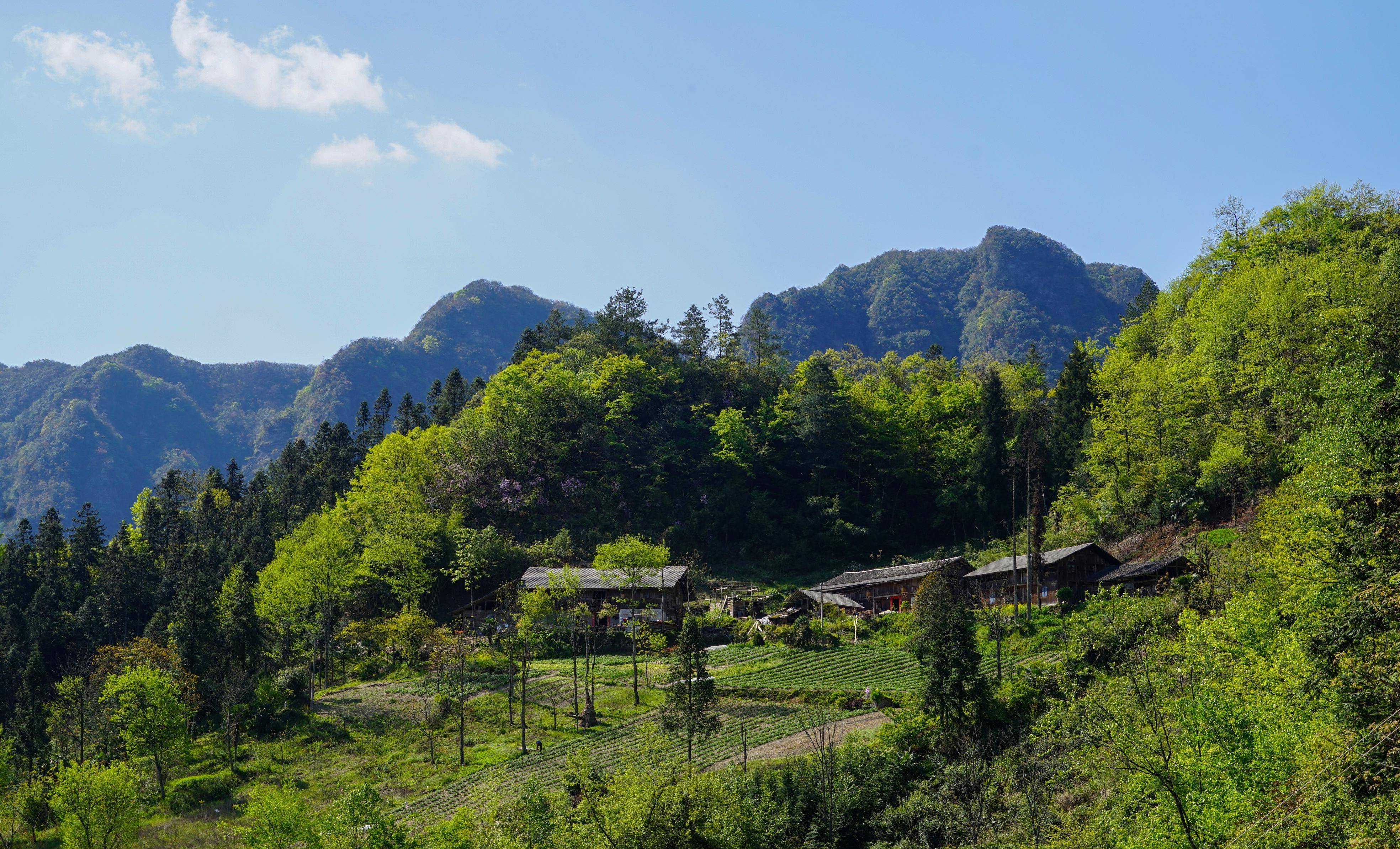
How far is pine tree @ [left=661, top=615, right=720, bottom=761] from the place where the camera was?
38.4 metres

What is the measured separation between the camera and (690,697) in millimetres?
38688

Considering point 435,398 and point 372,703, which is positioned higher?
point 435,398

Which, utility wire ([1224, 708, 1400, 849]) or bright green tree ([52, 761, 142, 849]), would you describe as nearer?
utility wire ([1224, 708, 1400, 849])

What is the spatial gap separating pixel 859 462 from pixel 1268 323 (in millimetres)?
39457

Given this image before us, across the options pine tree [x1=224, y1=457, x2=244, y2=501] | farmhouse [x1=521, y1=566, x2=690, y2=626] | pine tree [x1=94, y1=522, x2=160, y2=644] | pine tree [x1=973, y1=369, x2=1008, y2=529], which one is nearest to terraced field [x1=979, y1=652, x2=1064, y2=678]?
farmhouse [x1=521, y1=566, x2=690, y2=626]

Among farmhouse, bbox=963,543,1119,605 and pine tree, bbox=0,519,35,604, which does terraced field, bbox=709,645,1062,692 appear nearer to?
farmhouse, bbox=963,543,1119,605

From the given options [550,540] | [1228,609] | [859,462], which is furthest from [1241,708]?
[859,462]

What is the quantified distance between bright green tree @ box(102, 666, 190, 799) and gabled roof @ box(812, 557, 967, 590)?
40.9 metres

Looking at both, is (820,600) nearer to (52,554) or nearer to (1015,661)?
(1015,661)

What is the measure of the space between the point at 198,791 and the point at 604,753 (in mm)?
19280

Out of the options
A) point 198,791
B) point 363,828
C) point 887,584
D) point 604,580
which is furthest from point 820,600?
point 363,828

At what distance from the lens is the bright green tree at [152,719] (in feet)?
147

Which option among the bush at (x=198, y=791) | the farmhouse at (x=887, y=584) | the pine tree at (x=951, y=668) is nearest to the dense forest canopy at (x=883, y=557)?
the pine tree at (x=951, y=668)

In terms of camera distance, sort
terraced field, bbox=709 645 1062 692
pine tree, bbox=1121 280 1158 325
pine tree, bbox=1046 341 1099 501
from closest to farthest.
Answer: terraced field, bbox=709 645 1062 692 → pine tree, bbox=1046 341 1099 501 → pine tree, bbox=1121 280 1158 325
